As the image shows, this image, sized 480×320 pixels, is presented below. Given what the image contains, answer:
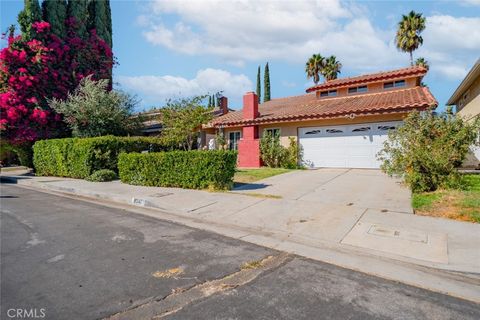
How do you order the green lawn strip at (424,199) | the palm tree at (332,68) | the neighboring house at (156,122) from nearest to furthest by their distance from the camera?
the green lawn strip at (424,199) → the neighboring house at (156,122) → the palm tree at (332,68)

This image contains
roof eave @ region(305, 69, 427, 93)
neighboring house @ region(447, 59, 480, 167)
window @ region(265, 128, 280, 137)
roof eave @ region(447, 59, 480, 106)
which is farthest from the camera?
window @ region(265, 128, 280, 137)

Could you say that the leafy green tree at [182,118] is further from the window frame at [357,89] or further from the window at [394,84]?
the window at [394,84]

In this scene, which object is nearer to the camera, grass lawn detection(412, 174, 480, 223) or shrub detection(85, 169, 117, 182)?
grass lawn detection(412, 174, 480, 223)

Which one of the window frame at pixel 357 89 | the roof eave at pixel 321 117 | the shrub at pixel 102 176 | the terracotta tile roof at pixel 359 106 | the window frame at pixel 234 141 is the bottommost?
the shrub at pixel 102 176

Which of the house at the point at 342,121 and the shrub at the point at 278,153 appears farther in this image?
the shrub at the point at 278,153

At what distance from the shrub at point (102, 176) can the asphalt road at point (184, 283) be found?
750cm

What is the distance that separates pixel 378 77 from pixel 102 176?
15.8 metres

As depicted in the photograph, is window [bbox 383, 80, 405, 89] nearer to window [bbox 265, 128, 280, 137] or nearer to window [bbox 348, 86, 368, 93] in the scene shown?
window [bbox 348, 86, 368, 93]

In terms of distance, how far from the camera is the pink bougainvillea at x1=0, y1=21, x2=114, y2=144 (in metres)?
16.6

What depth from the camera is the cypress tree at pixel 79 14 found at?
66.4ft

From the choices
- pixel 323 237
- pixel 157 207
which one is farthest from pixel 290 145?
pixel 323 237

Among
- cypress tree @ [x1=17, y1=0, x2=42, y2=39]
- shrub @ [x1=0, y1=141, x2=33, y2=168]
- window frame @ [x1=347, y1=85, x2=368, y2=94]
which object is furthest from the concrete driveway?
cypress tree @ [x1=17, y1=0, x2=42, y2=39]

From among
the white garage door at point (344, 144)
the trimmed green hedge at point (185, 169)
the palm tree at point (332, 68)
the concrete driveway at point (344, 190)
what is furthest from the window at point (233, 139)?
the palm tree at point (332, 68)

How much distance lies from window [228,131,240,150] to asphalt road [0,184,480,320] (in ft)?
46.9
